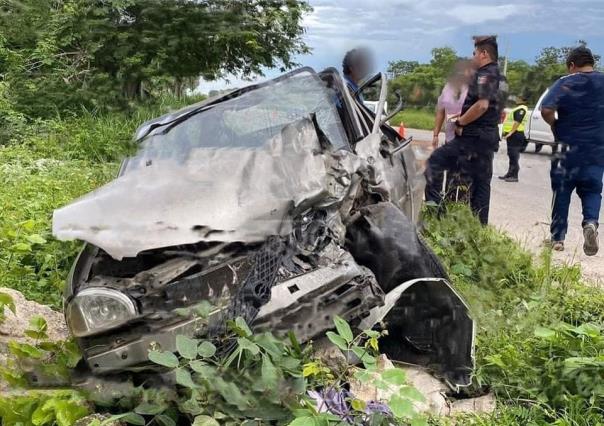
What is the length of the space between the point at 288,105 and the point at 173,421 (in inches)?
82.2

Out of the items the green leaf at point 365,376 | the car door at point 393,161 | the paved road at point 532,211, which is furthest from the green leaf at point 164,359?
the paved road at point 532,211

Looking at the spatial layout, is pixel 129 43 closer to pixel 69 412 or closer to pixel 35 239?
pixel 35 239

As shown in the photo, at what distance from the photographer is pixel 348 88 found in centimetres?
444

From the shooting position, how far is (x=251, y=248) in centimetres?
263

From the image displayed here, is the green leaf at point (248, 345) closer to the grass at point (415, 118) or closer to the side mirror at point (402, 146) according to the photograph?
the side mirror at point (402, 146)

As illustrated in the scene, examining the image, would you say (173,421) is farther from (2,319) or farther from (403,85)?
(403,85)

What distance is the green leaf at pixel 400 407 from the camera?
2096mm

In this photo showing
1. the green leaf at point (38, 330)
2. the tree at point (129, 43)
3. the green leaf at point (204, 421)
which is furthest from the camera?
the tree at point (129, 43)

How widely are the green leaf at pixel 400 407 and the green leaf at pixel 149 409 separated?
2.74 feet

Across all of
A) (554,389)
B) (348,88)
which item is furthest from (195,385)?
(348,88)

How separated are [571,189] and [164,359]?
447 cm

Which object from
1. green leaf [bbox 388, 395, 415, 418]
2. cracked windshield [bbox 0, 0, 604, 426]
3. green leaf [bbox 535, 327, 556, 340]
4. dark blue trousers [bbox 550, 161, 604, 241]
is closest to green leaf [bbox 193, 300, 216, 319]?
cracked windshield [bbox 0, 0, 604, 426]

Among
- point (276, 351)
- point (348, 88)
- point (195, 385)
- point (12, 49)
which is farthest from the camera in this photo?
point (12, 49)

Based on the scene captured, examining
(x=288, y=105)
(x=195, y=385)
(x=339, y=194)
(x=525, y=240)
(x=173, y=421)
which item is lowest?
(x=525, y=240)
